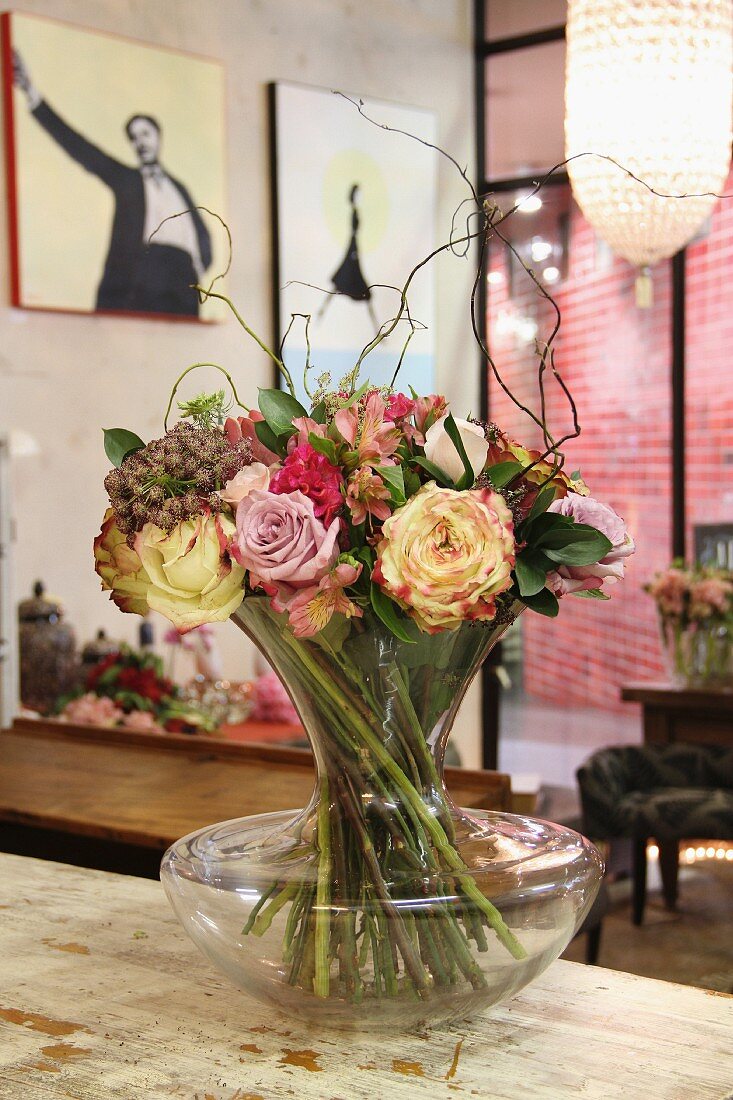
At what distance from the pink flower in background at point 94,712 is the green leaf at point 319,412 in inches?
91.7

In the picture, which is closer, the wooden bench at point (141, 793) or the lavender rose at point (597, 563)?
the lavender rose at point (597, 563)

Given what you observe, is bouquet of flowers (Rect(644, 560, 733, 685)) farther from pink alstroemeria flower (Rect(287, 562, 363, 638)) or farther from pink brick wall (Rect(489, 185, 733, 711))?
pink alstroemeria flower (Rect(287, 562, 363, 638))

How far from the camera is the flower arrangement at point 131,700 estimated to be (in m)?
3.14

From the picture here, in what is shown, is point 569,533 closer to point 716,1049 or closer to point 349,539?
point 349,539

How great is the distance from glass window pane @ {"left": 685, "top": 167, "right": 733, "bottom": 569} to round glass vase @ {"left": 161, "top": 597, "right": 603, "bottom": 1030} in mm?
4593

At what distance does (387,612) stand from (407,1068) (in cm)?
30

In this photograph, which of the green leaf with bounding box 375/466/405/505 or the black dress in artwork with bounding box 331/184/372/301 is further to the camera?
the black dress in artwork with bounding box 331/184/372/301

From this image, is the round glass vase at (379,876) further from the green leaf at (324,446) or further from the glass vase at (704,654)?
the glass vase at (704,654)

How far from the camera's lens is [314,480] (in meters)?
0.85

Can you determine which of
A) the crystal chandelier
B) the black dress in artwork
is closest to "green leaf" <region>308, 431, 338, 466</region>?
the crystal chandelier

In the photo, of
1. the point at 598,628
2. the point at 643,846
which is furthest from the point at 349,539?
the point at 598,628

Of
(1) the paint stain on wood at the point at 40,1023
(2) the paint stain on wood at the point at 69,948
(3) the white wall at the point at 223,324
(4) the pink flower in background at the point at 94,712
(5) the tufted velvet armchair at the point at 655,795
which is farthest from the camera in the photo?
(3) the white wall at the point at 223,324

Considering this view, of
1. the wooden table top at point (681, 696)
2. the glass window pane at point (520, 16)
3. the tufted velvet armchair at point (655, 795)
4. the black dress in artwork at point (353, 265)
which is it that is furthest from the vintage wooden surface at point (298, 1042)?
the glass window pane at point (520, 16)

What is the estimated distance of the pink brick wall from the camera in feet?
17.5
